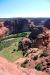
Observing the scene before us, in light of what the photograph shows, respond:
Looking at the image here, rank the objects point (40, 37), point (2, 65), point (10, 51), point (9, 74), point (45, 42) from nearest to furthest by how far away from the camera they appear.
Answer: point (9, 74) → point (2, 65) → point (45, 42) → point (40, 37) → point (10, 51)

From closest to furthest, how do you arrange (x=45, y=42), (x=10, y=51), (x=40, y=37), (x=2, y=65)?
1. (x=2, y=65)
2. (x=45, y=42)
3. (x=40, y=37)
4. (x=10, y=51)

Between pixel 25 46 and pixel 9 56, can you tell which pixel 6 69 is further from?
pixel 25 46

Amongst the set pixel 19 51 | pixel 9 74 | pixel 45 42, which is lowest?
pixel 19 51

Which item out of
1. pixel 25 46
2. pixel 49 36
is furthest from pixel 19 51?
pixel 49 36

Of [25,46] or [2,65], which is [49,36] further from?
[2,65]

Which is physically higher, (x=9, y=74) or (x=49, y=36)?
(x=9, y=74)

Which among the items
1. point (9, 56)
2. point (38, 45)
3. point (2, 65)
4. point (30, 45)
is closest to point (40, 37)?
point (38, 45)

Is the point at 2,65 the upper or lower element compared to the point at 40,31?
upper

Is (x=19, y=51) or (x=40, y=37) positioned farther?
(x=19, y=51)

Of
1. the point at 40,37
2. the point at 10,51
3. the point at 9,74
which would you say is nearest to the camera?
the point at 9,74
